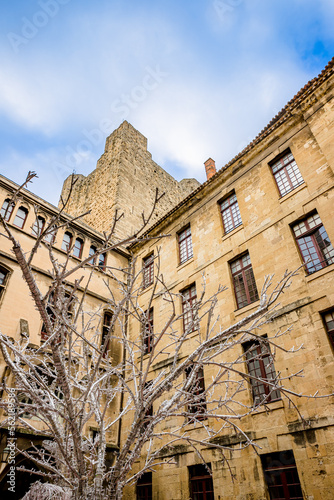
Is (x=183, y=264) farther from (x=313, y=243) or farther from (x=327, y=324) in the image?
(x=327, y=324)

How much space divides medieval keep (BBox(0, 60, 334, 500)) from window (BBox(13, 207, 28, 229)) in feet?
0.15

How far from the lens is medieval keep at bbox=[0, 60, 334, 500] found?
801cm

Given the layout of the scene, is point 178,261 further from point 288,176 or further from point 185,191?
point 185,191

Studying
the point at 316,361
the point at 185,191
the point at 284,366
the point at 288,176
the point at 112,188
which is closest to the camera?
the point at 316,361

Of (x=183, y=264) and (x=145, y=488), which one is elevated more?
(x=183, y=264)

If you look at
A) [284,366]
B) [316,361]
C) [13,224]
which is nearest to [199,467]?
[284,366]

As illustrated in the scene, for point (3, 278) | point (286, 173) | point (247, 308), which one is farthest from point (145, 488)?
point (286, 173)

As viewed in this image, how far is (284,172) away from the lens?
11.8 m

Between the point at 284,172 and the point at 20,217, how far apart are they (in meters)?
11.1

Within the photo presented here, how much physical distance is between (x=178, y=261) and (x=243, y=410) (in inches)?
278

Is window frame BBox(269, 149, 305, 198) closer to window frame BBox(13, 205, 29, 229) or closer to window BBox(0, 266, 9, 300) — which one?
window frame BBox(13, 205, 29, 229)

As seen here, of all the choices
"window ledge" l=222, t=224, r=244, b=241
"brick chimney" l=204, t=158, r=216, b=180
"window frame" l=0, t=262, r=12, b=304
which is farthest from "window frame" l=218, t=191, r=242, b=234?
"window frame" l=0, t=262, r=12, b=304

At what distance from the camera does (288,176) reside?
1155 cm

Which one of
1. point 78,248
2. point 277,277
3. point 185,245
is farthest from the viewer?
point 78,248
